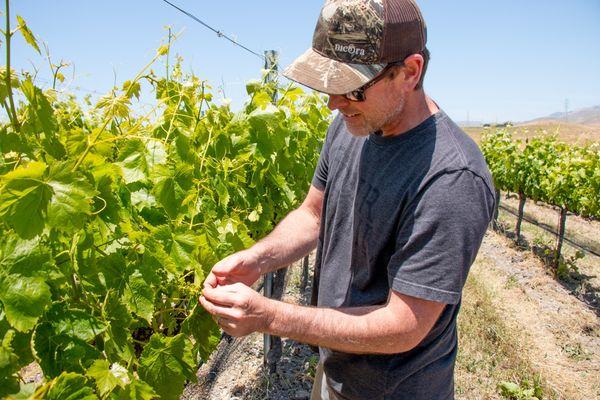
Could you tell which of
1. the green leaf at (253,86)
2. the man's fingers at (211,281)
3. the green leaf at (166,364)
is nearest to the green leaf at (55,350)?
the green leaf at (166,364)

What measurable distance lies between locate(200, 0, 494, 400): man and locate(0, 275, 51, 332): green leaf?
1.55 ft

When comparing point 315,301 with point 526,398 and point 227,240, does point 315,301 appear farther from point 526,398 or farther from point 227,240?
point 526,398

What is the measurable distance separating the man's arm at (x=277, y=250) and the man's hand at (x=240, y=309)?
127 millimetres

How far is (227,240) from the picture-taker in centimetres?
192

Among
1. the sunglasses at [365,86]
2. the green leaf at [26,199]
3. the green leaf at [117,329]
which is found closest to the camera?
the green leaf at [26,199]

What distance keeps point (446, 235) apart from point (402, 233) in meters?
0.15

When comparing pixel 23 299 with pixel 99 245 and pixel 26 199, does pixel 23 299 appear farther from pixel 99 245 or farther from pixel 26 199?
pixel 99 245

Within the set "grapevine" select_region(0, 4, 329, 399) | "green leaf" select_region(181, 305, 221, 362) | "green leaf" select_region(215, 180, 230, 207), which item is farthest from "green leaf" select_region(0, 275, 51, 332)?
"green leaf" select_region(215, 180, 230, 207)

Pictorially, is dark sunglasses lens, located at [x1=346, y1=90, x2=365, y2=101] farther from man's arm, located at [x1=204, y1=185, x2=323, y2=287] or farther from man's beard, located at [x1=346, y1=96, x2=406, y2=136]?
man's arm, located at [x1=204, y1=185, x2=323, y2=287]

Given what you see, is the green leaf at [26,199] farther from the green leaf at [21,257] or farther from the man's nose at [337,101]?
the man's nose at [337,101]

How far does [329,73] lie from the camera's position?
1.41 m

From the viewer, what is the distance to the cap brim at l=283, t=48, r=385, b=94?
1.37m

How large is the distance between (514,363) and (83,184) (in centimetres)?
459

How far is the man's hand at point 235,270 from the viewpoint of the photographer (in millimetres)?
1524
